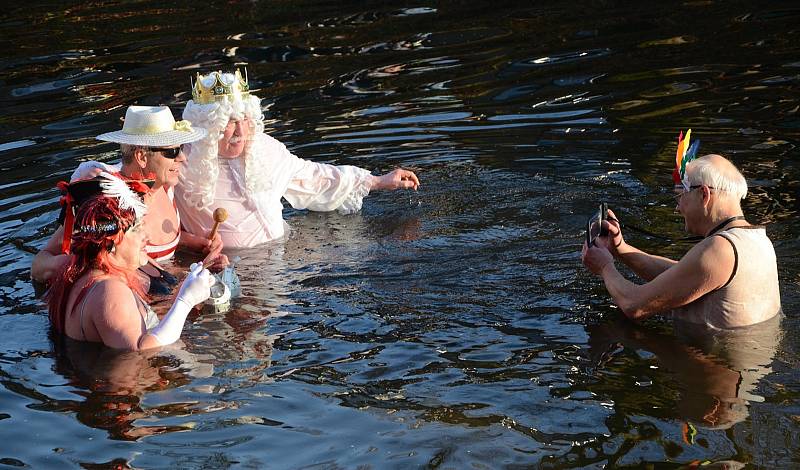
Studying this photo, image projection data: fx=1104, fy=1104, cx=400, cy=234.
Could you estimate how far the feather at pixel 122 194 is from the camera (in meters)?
5.94

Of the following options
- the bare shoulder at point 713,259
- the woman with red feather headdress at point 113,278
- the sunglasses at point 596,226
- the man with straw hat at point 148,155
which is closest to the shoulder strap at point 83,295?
the woman with red feather headdress at point 113,278

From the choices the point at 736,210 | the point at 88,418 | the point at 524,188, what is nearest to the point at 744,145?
the point at 524,188

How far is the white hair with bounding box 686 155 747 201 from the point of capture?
5.89 meters

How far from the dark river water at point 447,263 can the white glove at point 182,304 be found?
232mm

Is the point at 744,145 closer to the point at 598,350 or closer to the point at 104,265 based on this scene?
the point at 598,350

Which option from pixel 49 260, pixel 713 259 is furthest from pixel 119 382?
pixel 713 259

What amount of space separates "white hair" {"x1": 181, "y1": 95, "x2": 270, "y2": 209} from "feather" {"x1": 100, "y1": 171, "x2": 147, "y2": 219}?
1837mm

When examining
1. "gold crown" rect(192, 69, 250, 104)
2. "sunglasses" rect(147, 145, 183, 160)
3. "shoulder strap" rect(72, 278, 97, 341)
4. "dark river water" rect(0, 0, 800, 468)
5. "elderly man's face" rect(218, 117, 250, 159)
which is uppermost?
"gold crown" rect(192, 69, 250, 104)

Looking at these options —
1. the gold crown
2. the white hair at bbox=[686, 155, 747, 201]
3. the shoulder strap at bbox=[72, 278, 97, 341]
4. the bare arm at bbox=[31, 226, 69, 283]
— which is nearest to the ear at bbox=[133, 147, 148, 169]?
the bare arm at bbox=[31, 226, 69, 283]

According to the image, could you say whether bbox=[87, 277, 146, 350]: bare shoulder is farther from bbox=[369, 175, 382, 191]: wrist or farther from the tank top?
bbox=[369, 175, 382, 191]: wrist

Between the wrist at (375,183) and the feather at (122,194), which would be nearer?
the feather at (122,194)

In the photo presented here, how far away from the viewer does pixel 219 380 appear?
591 cm

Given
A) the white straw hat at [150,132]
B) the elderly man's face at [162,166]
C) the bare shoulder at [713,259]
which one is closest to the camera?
the bare shoulder at [713,259]

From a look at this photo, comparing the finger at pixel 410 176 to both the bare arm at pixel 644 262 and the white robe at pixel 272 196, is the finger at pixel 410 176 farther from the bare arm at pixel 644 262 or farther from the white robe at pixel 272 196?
the bare arm at pixel 644 262
